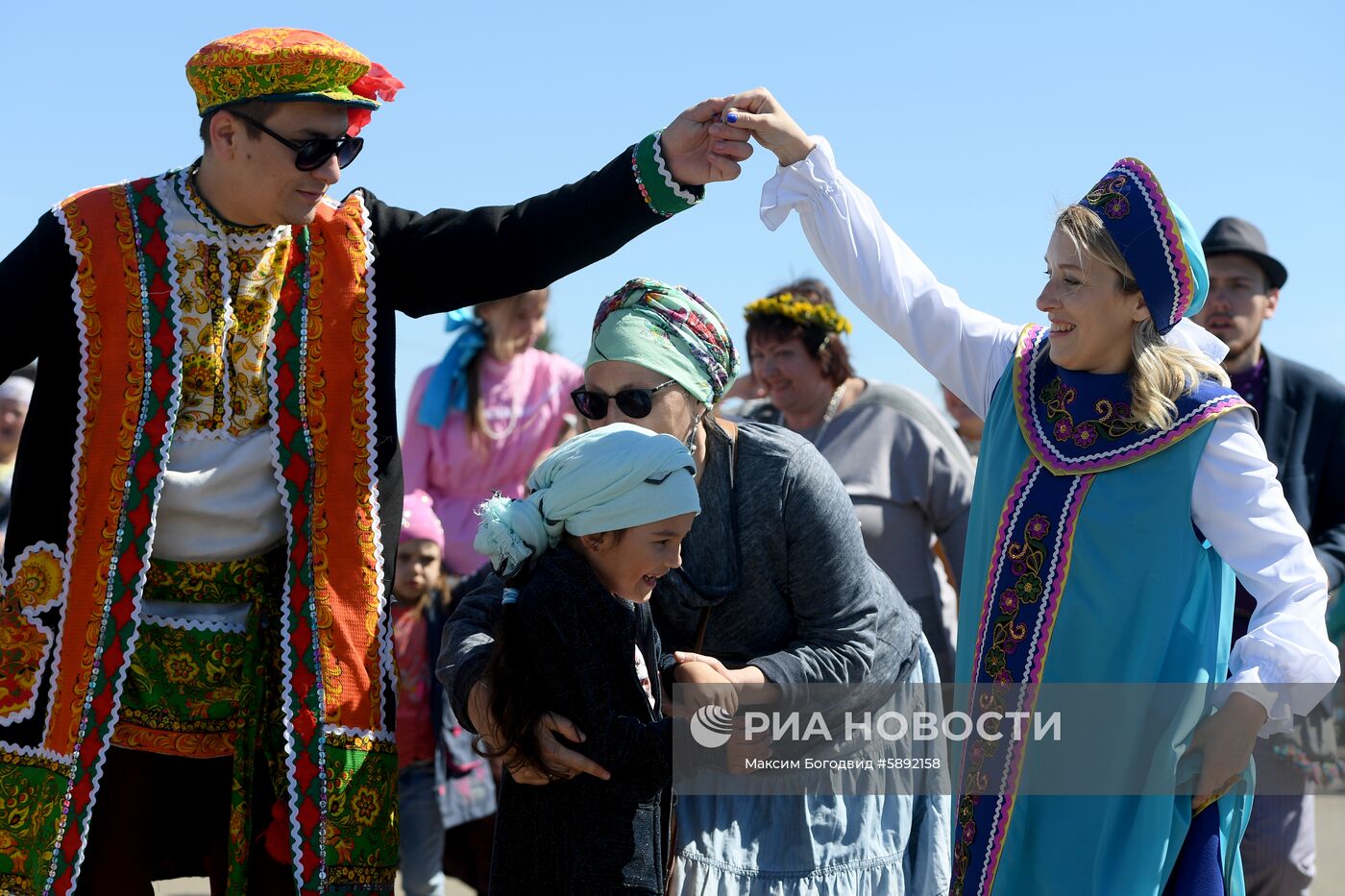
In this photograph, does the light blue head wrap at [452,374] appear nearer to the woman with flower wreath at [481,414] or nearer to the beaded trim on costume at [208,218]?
the woman with flower wreath at [481,414]

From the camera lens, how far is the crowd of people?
10.5ft

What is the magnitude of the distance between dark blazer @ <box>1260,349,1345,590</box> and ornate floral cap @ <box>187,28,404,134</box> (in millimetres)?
3075

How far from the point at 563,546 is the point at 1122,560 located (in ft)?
3.58

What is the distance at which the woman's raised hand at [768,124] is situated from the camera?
3.47 m

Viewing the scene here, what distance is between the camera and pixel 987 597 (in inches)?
136

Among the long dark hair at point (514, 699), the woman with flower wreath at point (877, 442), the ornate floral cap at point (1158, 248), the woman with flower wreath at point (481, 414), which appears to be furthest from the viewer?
the woman with flower wreath at point (481, 414)

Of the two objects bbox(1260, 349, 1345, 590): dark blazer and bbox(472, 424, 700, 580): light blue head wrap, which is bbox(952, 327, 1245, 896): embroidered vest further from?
bbox(1260, 349, 1345, 590): dark blazer

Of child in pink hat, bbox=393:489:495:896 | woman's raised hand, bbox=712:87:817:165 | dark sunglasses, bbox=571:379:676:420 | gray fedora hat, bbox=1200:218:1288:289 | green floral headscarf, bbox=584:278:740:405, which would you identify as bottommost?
child in pink hat, bbox=393:489:495:896

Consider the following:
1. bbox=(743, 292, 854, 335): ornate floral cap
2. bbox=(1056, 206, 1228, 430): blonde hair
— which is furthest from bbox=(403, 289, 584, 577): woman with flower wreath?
bbox=(1056, 206, 1228, 430): blonde hair

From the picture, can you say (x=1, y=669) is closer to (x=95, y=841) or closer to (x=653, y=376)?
(x=95, y=841)

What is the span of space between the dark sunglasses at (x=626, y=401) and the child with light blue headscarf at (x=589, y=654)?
0.78ft

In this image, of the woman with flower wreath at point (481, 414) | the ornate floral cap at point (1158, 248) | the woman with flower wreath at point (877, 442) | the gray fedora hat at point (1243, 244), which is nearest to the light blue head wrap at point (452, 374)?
the woman with flower wreath at point (481, 414)

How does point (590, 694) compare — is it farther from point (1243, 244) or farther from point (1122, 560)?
point (1243, 244)

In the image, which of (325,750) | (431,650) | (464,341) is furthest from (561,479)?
(464,341)
